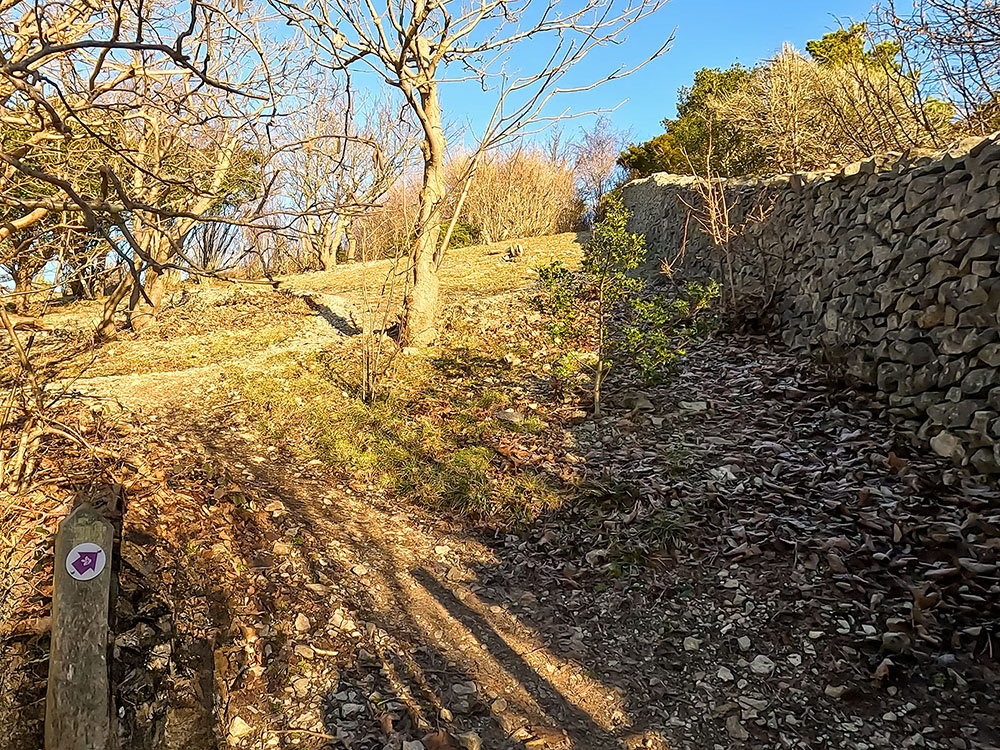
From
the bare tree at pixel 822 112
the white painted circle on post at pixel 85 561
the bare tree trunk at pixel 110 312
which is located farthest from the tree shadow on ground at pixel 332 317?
the bare tree at pixel 822 112

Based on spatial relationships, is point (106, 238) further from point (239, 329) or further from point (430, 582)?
point (239, 329)

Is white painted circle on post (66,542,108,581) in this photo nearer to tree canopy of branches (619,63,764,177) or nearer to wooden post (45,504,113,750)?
wooden post (45,504,113,750)

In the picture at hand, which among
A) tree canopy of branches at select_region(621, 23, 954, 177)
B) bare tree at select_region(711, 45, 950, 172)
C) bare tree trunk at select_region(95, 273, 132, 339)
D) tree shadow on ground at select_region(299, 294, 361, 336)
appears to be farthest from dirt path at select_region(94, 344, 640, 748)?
bare tree at select_region(711, 45, 950, 172)

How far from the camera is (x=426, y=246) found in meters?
6.95

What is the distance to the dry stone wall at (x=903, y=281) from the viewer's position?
3902 mm

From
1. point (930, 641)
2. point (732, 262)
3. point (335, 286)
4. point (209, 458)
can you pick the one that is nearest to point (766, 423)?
point (930, 641)

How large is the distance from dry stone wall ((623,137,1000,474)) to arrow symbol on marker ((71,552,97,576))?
4521mm

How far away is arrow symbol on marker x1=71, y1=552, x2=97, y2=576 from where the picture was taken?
2096mm

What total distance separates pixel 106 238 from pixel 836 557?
11.9ft

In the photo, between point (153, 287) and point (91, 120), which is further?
point (153, 287)

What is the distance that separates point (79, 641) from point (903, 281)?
5.42 meters

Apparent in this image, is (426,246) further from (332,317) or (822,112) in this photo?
(822,112)

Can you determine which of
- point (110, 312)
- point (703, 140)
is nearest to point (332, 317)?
point (110, 312)

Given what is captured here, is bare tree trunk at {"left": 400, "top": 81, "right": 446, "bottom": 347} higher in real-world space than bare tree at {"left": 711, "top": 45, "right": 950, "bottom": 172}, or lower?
lower
